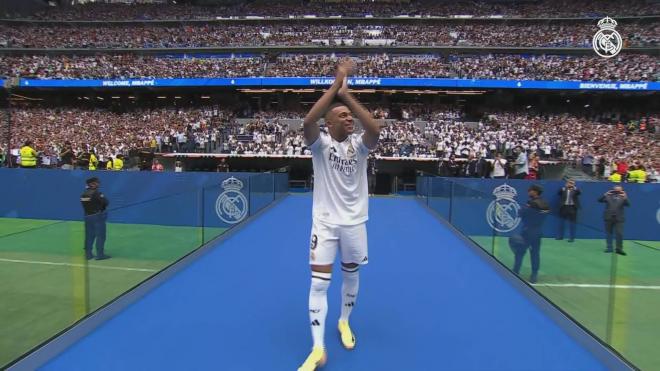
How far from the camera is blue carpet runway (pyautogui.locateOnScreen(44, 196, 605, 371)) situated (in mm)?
3471

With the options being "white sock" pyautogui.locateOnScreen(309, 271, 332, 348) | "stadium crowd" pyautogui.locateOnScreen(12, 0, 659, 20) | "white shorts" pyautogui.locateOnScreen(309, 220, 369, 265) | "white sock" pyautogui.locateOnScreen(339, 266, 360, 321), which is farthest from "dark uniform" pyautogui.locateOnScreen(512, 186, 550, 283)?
"stadium crowd" pyautogui.locateOnScreen(12, 0, 659, 20)

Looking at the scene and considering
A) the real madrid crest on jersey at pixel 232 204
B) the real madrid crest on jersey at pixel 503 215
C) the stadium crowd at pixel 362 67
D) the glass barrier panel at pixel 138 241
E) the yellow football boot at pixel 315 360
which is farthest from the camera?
the stadium crowd at pixel 362 67

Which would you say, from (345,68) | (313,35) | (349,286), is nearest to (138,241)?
(349,286)

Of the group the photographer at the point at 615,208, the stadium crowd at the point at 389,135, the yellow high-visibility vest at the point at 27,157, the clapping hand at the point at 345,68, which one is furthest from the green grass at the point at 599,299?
the yellow high-visibility vest at the point at 27,157

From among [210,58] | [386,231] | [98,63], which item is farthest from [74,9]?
[386,231]

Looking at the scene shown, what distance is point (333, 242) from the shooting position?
3375 mm

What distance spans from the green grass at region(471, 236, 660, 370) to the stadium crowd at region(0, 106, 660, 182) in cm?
1515

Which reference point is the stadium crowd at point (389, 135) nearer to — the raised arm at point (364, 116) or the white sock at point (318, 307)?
the raised arm at point (364, 116)

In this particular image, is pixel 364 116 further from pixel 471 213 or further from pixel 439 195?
pixel 439 195

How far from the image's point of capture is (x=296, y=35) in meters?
39.1

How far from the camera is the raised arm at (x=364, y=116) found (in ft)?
9.76

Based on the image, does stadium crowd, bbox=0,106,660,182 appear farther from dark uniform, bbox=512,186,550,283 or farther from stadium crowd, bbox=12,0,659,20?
stadium crowd, bbox=12,0,659,20

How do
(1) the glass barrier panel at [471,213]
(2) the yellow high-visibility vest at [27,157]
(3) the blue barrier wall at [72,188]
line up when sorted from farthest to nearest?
(2) the yellow high-visibility vest at [27,157] < (3) the blue barrier wall at [72,188] < (1) the glass barrier panel at [471,213]

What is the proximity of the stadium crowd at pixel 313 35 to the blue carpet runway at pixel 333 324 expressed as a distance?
34282 mm
